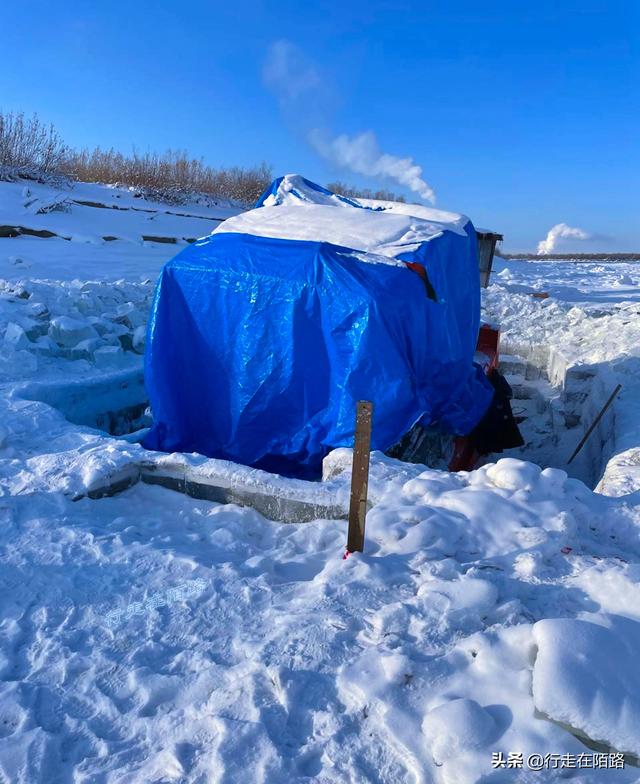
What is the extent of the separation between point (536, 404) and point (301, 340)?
4725 millimetres

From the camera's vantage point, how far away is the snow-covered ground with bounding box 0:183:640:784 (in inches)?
66.3

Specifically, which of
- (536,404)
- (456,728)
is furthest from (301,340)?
(536,404)

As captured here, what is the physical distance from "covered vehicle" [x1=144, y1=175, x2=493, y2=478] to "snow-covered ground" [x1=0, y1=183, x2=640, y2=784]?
606mm

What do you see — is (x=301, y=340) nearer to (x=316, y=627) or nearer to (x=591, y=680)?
(x=316, y=627)

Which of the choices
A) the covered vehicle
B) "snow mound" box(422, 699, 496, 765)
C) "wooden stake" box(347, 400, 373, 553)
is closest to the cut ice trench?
the covered vehicle

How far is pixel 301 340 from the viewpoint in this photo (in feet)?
13.4

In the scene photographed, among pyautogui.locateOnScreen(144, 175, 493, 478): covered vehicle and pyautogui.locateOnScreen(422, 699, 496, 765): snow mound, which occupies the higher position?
pyautogui.locateOnScreen(144, 175, 493, 478): covered vehicle

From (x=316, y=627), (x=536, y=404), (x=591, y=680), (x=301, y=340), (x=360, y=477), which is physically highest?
(x=301, y=340)

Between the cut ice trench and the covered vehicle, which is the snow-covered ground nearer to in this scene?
the covered vehicle

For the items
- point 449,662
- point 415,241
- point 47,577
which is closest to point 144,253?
point 415,241

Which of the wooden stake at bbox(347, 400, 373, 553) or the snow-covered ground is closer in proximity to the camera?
the snow-covered ground

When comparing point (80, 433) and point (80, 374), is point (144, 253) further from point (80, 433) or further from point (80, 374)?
point (80, 433)

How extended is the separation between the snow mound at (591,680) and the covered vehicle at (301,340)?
2.19 meters

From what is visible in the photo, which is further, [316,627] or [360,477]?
[360,477]
